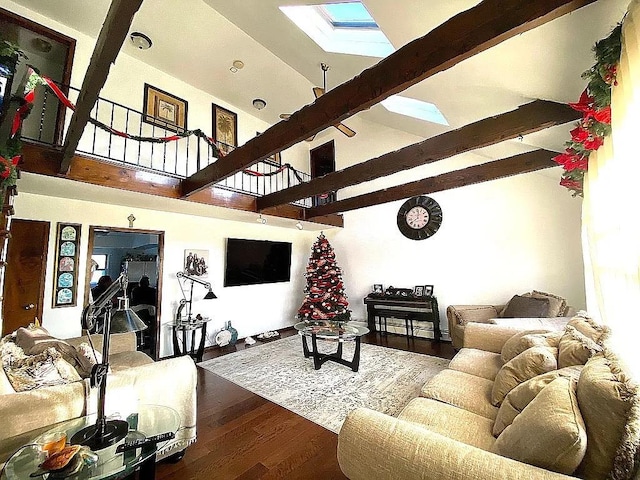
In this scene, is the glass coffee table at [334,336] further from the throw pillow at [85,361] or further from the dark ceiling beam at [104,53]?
the dark ceiling beam at [104,53]

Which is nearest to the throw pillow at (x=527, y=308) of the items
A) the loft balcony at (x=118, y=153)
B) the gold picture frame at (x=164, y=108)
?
the loft balcony at (x=118, y=153)

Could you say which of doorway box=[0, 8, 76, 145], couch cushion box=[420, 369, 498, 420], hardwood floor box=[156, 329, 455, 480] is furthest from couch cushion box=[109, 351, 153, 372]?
doorway box=[0, 8, 76, 145]

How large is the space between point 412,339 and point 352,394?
2.69 metres

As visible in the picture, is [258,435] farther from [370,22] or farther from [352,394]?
[370,22]

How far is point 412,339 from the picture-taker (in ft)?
17.5

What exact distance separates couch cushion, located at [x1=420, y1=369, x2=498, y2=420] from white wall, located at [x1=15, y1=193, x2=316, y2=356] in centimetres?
403

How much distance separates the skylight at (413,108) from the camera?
426 cm

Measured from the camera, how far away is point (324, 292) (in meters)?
5.78

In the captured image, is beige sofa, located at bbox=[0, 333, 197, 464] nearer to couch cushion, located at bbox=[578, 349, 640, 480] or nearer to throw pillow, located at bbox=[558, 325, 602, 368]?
couch cushion, located at bbox=[578, 349, 640, 480]

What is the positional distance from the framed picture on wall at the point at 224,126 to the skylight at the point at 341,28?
2.62m

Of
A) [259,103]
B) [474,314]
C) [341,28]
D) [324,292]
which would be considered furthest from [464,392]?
[259,103]

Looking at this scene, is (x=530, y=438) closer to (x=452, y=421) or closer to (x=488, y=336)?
(x=452, y=421)

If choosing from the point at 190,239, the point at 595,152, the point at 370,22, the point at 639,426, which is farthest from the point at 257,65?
the point at 639,426

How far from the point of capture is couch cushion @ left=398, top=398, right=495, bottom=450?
1.52m
